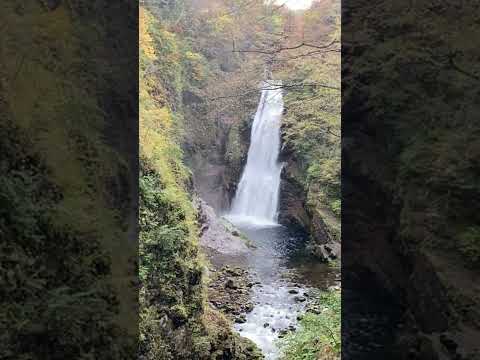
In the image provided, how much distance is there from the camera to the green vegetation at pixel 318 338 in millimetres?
5485

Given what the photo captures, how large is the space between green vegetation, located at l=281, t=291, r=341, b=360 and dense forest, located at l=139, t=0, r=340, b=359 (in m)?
0.03

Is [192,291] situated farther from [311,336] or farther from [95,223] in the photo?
[95,223]

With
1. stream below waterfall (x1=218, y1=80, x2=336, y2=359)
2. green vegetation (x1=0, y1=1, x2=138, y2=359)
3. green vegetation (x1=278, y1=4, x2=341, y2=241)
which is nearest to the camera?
green vegetation (x1=0, y1=1, x2=138, y2=359)

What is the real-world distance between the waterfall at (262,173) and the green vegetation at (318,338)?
30.8ft

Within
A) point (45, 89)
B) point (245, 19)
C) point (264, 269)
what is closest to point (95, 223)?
point (45, 89)

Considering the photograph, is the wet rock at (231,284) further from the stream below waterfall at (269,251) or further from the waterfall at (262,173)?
the waterfall at (262,173)

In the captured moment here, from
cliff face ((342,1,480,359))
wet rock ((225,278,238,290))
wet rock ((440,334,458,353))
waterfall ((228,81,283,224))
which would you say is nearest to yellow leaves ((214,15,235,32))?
waterfall ((228,81,283,224))

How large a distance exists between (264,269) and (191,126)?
9.87 meters

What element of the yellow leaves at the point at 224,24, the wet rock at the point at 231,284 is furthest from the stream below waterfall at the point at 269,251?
the yellow leaves at the point at 224,24

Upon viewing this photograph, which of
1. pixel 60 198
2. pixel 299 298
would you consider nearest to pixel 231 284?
pixel 299 298

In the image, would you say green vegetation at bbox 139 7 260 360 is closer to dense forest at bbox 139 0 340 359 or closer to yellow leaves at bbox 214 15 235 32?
dense forest at bbox 139 0 340 359

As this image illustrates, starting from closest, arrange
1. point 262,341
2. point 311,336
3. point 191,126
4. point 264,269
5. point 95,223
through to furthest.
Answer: point 95,223 → point 311,336 → point 262,341 → point 264,269 → point 191,126

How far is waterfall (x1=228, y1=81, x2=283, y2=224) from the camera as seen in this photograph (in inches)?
667

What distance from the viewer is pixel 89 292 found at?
7.93 ft
